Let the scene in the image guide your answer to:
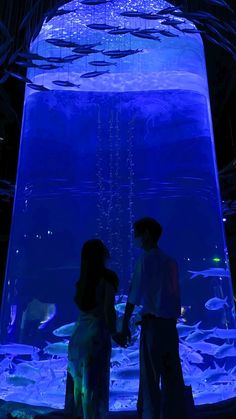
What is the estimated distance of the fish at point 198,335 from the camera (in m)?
4.55

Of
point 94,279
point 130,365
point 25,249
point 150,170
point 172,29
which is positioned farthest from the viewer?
point 172,29

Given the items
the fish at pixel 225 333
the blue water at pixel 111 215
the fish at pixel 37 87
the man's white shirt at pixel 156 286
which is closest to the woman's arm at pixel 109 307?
the man's white shirt at pixel 156 286

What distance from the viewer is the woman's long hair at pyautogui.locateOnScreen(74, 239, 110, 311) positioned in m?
2.58

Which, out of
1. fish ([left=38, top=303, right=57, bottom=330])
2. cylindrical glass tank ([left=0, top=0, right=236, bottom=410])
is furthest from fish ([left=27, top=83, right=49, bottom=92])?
fish ([left=38, top=303, right=57, bottom=330])

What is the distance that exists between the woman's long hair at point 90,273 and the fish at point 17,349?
2.21 m

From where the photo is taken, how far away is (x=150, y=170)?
208 inches

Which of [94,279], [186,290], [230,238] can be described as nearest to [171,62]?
[186,290]

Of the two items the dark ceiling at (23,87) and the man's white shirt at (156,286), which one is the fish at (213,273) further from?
the dark ceiling at (23,87)

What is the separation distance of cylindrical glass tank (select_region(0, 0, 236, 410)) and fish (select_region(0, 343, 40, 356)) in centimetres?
1

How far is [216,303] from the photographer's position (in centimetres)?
465

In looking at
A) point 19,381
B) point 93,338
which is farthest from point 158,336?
point 19,381

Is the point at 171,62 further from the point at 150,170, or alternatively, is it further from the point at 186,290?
the point at 186,290

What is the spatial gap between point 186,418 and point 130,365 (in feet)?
6.13

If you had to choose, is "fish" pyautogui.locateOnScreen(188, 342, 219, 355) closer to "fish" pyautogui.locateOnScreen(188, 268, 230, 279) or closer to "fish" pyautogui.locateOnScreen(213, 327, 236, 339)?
"fish" pyautogui.locateOnScreen(213, 327, 236, 339)
